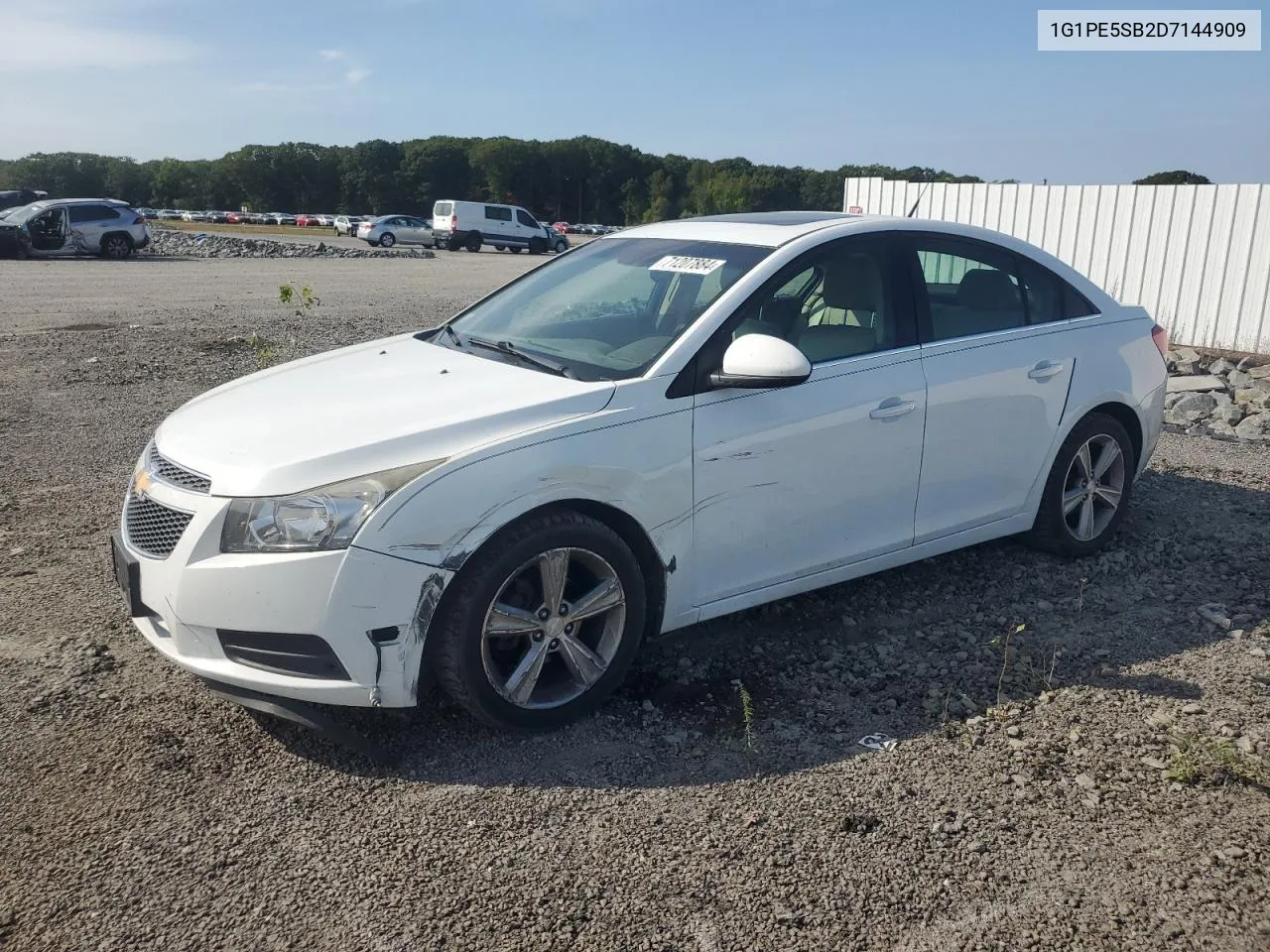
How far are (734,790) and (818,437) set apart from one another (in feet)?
4.70

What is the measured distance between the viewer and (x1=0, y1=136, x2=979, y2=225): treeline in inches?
3893

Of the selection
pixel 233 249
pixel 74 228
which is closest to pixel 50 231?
pixel 74 228

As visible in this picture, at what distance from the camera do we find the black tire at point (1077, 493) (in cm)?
520

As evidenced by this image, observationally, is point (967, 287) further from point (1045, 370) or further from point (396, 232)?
point (396, 232)

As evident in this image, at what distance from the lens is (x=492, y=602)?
3.44m

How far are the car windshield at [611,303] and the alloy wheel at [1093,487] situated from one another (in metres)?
2.13

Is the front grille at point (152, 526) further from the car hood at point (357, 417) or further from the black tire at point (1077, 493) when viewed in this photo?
the black tire at point (1077, 493)

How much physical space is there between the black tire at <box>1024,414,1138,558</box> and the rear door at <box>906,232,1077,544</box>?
189 mm

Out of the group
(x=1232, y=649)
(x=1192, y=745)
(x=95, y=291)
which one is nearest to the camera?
(x=1192, y=745)

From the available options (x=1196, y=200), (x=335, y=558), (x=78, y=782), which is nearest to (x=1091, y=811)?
(x=335, y=558)

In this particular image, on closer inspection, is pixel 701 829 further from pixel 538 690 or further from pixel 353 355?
pixel 353 355

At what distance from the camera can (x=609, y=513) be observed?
146 inches

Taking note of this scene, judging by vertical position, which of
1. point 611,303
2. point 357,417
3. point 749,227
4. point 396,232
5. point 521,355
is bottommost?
point 396,232

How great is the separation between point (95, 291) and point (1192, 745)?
19.7m
